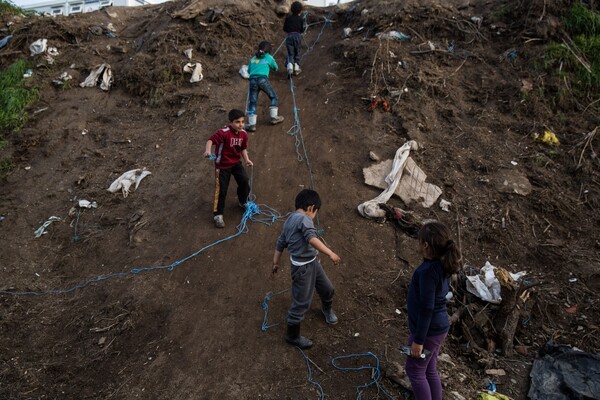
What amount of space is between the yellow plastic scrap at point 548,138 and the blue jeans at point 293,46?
4.99m

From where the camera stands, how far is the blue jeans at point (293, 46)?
→ 8539 mm

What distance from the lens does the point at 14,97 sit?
27.3ft

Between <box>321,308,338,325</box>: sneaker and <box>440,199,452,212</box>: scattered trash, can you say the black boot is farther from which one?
<box>440,199,452,212</box>: scattered trash

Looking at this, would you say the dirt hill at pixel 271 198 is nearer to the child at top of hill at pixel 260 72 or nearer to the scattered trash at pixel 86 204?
the scattered trash at pixel 86 204

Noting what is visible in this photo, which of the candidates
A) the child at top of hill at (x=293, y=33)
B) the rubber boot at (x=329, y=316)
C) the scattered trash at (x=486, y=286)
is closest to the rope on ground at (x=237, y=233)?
the rubber boot at (x=329, y=316)

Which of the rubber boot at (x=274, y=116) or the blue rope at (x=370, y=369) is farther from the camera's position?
the rubber boot at (x=274, y=116)

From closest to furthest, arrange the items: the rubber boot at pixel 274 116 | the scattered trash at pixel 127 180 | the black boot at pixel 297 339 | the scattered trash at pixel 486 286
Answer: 1. the black boot at pixel 297 339
2. the scattered trash at pixel 486 286
3. the scattered trash at pixel 127 180
4. the rubber boot at pixel 274 116

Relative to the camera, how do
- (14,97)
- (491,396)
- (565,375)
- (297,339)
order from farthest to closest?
1. (14,97)
2. (297,339)
3. (565,375)
4. (491,396)

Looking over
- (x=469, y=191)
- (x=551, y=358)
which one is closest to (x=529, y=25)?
(x=469, y=191)

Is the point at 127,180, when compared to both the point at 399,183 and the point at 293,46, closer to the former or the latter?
the point at 399,183

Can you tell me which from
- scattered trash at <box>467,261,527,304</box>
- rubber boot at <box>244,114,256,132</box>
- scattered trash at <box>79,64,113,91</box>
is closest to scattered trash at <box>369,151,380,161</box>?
rubber boot at <box>244,114,256,132</box>

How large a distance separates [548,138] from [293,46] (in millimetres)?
5266

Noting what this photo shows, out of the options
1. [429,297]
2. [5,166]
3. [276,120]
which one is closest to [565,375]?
[429,297]

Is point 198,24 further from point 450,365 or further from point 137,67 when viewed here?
point 450,365
